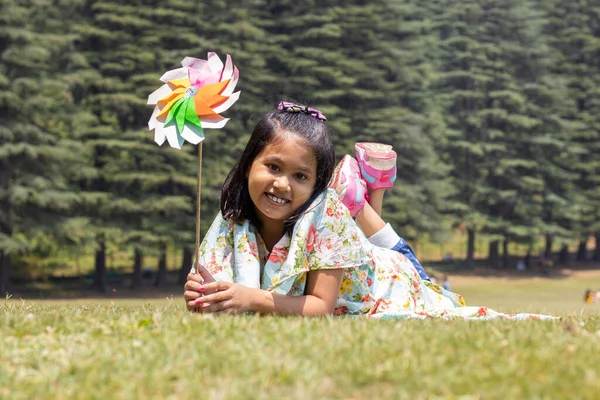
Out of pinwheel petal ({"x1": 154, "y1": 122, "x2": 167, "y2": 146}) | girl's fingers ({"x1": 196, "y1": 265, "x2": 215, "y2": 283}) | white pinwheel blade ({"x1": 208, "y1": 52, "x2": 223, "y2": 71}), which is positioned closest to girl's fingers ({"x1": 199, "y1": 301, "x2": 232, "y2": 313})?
girl's fingers ({"x1": 196, "y1": 265, "x2": 215, "y2": 283})

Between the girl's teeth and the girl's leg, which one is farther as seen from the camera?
the girl's leg

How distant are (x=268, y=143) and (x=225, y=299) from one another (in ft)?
3.39

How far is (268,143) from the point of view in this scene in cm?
468

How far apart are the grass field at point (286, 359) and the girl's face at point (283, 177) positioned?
0.96m

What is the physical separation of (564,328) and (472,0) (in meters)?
33.5

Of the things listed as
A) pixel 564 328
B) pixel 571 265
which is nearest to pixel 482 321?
pixel 564 328

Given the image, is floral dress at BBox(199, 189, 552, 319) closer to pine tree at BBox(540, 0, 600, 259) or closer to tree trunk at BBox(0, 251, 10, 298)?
tree trunk at BBox(0, 251, 10, 298)

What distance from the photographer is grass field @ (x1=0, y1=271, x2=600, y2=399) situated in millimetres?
2580

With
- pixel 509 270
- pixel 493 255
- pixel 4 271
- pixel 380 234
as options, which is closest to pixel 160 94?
pixel 380 234

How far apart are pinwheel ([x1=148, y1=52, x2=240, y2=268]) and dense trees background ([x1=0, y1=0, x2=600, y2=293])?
1808 cm

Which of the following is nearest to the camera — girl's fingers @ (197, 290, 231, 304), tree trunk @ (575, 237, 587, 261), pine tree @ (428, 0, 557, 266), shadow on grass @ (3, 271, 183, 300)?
girl's fingers @ (197, 290, 231, 304)

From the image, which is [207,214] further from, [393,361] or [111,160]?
[393,361]

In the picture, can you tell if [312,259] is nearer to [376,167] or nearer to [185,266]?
[376,167]

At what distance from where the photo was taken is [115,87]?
24875 millimetres
